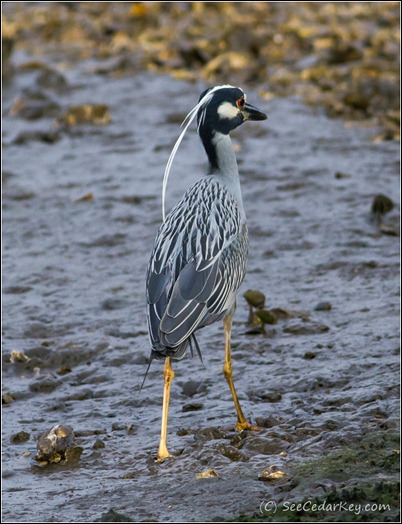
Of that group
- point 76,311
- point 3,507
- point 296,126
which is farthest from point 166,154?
point 3,507

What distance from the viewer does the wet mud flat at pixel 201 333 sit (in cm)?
512

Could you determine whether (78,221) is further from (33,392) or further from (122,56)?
(122,56)

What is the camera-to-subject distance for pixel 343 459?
4.98 metres

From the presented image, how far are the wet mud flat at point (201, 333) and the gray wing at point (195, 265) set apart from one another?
647mm

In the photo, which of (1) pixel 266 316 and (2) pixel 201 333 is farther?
(2) pixel 201 333

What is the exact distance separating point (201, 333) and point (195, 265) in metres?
1.62


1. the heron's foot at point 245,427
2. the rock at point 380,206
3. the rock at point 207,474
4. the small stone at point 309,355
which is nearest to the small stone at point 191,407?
the heron's foot at point 245,427

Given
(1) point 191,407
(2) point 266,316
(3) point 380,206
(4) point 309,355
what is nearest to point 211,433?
(1) point 191,407

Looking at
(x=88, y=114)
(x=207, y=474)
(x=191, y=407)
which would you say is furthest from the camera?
(x=88, y=114)

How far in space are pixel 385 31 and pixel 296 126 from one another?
238 centimetres

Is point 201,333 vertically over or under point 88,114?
under

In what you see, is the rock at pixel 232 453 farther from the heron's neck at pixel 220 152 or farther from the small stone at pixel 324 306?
the small stone at pixel 324 306

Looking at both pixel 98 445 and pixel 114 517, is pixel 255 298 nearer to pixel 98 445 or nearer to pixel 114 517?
pixel 98 445

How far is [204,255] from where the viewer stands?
5.85 metres
